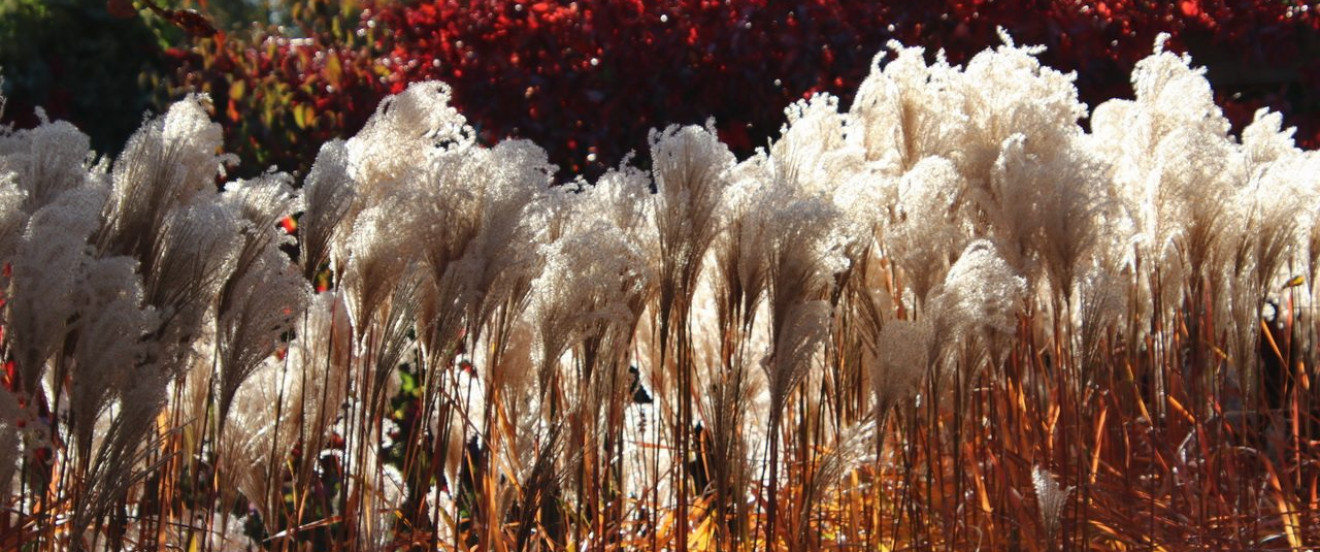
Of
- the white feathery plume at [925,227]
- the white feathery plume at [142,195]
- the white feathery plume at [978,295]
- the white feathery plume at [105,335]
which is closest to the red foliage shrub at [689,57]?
the white feathery plume at [925,227]

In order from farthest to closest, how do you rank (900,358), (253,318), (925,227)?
(925,227) → (900,358) → (253,318)

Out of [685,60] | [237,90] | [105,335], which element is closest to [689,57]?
[685,60]

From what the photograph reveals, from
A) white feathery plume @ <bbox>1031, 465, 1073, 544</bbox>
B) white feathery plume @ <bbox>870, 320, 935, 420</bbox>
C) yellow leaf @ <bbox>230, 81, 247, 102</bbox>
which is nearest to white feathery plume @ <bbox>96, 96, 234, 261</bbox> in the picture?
white feathery plume @ <bbox>870, 320, 935, 420</bbox>

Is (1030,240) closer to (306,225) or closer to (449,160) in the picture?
(449,160)

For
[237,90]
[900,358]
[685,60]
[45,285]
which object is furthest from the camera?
[237,90]

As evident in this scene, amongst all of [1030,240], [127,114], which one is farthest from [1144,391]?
[127,114]

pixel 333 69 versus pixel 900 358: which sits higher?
pixel 333 69

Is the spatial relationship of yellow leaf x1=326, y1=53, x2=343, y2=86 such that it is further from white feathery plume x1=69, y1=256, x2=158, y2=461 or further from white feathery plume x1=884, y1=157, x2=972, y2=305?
white feathery plume x1=69, y1=256, x2=158, y2=461

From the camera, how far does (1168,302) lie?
116 inches

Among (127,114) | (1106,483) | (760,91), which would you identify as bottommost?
(1106,483)

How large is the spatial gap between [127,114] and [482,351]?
4293 millimetres

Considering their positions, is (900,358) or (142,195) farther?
(900,358)

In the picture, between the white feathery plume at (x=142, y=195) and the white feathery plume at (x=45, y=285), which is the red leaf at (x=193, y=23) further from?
the white feathery plume at (x=45, y=285)

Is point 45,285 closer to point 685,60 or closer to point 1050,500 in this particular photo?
point 1050,500
